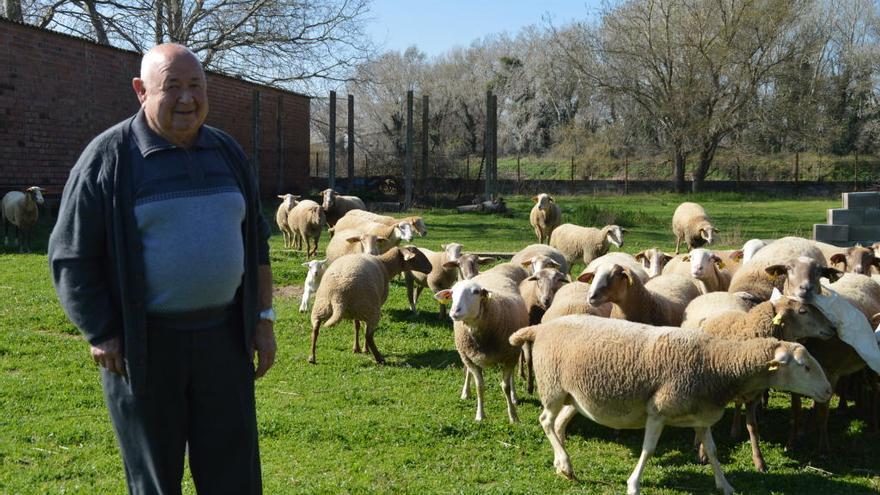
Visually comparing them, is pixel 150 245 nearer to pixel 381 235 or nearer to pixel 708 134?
pixel 381 235

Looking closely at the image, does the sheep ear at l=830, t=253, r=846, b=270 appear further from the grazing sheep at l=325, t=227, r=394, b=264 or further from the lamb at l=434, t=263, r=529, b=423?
the grazing sheep at l=325, t=227, r=394, b=264

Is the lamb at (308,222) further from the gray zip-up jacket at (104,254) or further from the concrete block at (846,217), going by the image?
the gray zip-up jacket at (104,254)

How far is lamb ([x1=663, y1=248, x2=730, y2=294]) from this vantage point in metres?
8.52

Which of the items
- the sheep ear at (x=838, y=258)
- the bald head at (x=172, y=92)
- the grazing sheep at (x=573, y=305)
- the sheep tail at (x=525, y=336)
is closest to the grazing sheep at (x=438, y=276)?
the grazing sheep at (x=573, y=305)

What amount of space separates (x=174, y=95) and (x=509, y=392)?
13.5 ft

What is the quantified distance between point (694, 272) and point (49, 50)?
50.7ft

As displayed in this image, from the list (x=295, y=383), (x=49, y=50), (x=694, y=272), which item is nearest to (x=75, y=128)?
(x=49, y=50)

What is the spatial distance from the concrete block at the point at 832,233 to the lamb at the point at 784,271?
3.13 meters

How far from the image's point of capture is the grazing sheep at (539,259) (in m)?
8.95

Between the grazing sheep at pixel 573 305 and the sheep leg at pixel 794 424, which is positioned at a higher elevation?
the grazing sheep at pixel 573 305

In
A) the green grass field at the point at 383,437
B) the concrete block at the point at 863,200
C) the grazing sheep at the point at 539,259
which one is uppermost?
the concrete block at the point at 863,200

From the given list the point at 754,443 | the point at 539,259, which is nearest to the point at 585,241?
the point at 539,259

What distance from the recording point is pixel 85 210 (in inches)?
114

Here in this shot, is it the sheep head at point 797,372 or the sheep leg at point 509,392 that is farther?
the sheep leg at point 509,392
